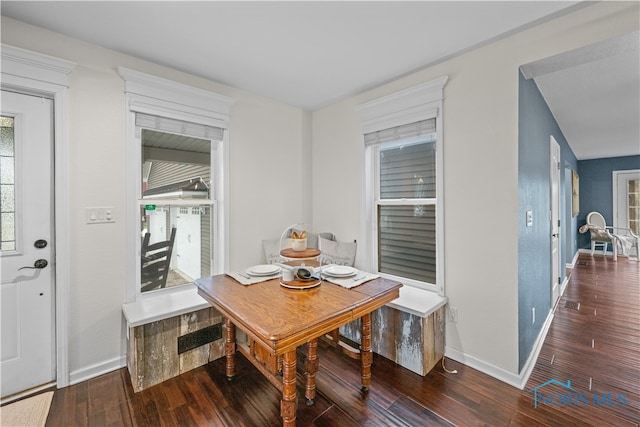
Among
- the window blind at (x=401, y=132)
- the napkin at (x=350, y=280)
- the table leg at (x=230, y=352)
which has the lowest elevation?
the table leg at (x=230, y=352)

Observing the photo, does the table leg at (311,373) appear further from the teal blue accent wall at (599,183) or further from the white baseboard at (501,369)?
the teal blue accent wall at (599,183)

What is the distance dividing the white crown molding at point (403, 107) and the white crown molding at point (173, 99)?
4.68 feet

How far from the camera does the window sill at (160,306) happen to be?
1999 millimetres

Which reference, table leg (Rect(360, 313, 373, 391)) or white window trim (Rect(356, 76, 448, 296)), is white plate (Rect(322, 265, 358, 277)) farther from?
white window trim (Rect(356, 76, 448, 296))

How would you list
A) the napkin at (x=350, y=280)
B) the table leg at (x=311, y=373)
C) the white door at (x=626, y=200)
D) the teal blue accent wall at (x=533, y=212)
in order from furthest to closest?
the white door at (x=626, y=200) < the teal blue accent wall at (x=533, y=212) < the napkin at (x=350, y=280) < the table leg at (x=311, y=373)

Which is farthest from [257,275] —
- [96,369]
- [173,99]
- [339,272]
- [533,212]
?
[533,212]

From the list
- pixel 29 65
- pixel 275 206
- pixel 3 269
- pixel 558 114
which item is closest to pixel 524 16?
pixel 558 114

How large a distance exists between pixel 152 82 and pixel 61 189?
3.60 feet

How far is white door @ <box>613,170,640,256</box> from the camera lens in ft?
21.5

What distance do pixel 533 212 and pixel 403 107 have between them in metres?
1.47

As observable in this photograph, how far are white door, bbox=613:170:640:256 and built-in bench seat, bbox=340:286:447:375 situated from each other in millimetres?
7605

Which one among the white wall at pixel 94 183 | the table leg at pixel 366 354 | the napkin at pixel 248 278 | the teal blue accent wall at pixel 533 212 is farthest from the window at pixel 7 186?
the teal blue accent wall at pixel 533 212

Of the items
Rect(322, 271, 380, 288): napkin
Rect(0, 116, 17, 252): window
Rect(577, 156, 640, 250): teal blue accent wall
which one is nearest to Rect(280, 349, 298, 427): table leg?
Rect(322, 271, 380, 288): napkin

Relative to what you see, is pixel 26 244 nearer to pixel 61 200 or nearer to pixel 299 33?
pixel 61 200
